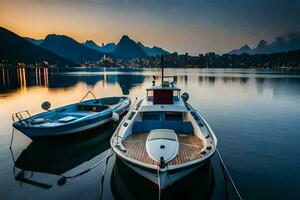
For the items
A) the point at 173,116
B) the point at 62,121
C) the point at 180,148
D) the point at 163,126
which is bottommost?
the point at 180,148

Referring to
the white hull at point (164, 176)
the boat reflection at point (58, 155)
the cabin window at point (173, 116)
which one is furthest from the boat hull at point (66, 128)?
the white hull at point (164, 176)

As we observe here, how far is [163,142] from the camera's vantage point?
9.58 metres

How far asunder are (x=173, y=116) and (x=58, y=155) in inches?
327

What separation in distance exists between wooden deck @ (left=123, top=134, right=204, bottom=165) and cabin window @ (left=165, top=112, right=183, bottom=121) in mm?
1702

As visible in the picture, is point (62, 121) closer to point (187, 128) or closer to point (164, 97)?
point (164, 97)

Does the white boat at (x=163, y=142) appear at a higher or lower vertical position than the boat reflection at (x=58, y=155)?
higher

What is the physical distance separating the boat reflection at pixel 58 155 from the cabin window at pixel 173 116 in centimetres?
548

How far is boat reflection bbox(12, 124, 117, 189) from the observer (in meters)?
11.9

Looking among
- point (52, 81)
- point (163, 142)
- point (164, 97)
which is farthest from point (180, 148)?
point (52, 81)

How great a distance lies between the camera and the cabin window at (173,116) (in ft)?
45.4

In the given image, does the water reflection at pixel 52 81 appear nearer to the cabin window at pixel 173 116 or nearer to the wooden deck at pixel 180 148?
the cabin window at pixel 173 116

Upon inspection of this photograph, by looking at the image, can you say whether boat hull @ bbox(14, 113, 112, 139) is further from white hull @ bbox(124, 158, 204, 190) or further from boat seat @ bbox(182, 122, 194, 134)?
white hull @ bbox(124, 158, 204, 190)

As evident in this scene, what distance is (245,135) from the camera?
58.6 ft

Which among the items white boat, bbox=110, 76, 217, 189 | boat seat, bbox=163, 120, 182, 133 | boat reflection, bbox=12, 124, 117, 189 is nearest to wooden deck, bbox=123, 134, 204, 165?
white boat, bbox=110, 76, 217, 189
